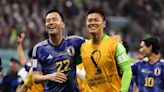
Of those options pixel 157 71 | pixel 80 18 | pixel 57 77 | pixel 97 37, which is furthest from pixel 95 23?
pixel 80 18

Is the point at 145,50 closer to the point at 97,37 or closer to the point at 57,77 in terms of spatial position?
the point at 97,37

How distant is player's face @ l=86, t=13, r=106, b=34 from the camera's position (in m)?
9.30

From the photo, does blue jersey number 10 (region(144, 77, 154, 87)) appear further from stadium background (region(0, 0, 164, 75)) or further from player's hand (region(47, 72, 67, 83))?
stadium background (region(0, 0, 164, 75))

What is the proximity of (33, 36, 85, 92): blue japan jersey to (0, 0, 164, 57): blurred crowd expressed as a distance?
10.9m

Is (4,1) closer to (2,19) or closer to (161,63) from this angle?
(2,19)

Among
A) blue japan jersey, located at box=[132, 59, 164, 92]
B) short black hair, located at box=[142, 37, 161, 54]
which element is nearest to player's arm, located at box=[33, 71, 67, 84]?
blue japan jersey, located at box=[132, 59, 164, 92]

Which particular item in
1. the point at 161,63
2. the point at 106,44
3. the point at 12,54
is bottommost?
the point at 12,54

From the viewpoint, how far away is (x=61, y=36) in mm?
9500

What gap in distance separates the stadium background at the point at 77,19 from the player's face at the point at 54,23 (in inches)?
411

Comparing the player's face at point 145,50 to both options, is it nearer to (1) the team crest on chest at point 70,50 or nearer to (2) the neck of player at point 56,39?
(1) the team crest on chest at point 70,50

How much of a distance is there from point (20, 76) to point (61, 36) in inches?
167

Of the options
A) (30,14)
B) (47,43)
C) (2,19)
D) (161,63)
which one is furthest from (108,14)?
(47,43)

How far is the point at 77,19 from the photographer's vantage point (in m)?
25.8

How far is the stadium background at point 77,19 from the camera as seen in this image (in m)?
22.7
